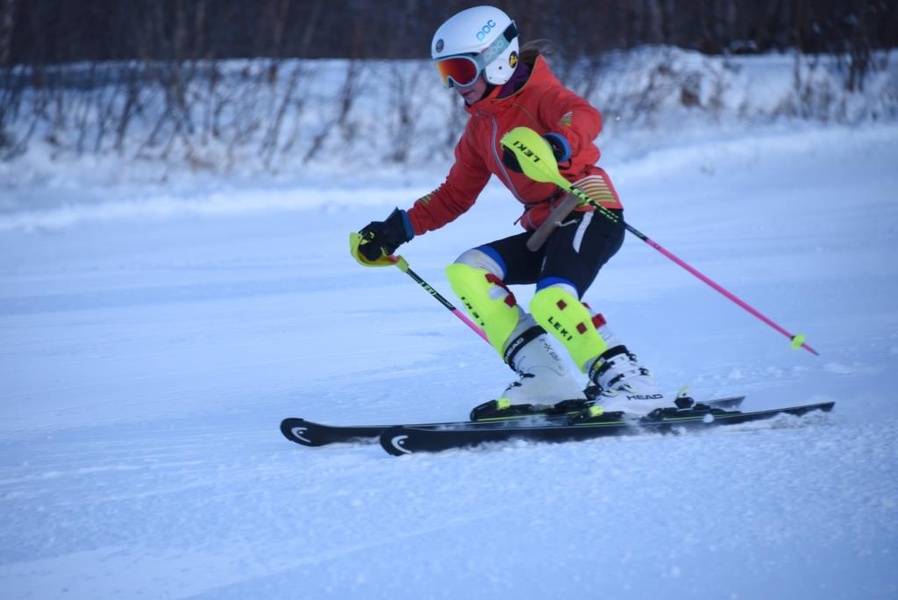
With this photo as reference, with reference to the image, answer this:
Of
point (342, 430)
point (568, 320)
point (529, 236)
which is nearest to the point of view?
point (568, 320)

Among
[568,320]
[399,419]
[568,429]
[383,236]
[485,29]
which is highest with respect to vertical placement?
[485,29]

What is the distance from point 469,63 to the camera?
12.5ft

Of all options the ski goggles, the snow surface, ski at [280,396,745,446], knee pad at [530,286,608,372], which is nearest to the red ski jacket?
the ski goggles

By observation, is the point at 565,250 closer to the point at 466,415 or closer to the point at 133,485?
the point at 466,415

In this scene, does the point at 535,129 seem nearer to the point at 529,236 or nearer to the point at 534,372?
the point at 529,236

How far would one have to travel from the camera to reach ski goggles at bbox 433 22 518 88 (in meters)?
3.80

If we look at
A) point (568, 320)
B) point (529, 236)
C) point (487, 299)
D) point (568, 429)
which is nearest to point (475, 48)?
point (529, 236)

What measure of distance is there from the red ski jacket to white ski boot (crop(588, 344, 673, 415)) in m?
0.61

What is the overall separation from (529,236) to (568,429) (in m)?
0.88

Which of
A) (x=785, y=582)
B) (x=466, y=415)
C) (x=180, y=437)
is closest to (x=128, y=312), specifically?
(x=180, y=437)

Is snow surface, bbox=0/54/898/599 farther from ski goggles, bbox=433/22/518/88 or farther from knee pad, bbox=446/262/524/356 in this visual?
ski goggles, bbox=433/22/518/88

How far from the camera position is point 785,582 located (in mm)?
2539

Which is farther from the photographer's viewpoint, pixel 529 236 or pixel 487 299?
pixel 529 236

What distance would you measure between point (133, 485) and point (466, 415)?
4.73 ft
